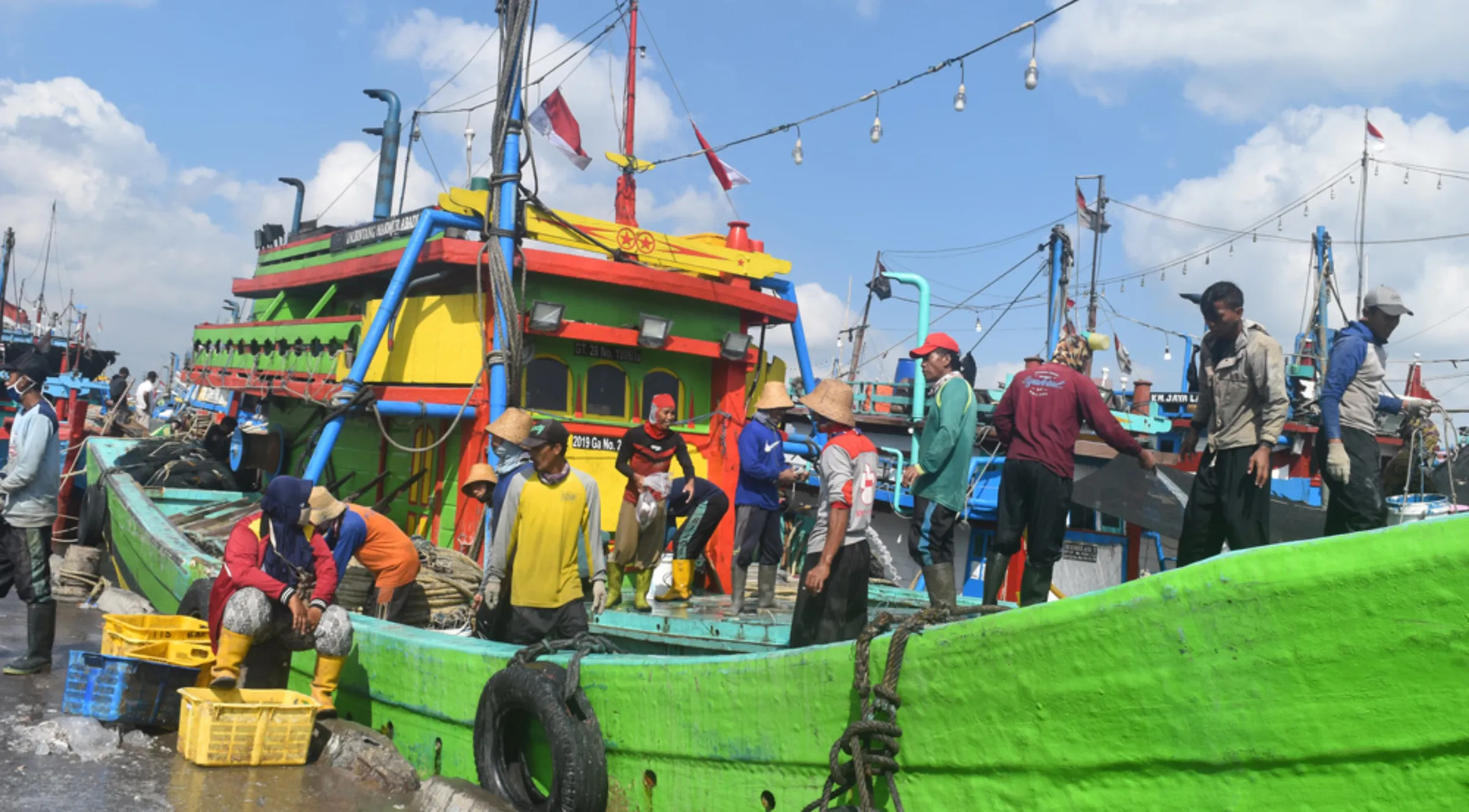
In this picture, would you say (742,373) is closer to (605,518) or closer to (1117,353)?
(605,518)

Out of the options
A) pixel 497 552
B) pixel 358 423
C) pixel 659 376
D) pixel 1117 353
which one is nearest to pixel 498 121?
pixel 659 376

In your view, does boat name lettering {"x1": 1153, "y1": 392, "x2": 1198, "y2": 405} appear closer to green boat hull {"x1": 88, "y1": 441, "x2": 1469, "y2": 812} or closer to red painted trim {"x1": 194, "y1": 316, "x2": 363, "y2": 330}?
red painted trim {"x1": 194, "y1": 316, "x2": 363, "y2": 330}

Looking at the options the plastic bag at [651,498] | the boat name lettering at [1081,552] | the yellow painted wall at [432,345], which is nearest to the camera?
the plastic bag at [651,498]

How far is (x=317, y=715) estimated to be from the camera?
5949 millimetres

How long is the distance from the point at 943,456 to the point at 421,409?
4.92m

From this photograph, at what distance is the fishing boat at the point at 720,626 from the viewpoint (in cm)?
245

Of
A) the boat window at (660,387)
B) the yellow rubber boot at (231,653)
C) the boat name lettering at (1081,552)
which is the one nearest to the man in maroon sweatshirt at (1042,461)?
the yellow rubber boot at (231,653)

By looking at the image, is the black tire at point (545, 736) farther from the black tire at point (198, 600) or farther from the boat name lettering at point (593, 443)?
the boat name lettering at point (593, 443)

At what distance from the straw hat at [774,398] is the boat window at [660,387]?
196cm

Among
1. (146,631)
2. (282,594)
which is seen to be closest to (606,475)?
(282,594)

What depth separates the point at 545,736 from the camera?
4.75 meters

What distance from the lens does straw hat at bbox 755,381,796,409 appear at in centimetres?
771

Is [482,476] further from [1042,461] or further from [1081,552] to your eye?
[1081,552]

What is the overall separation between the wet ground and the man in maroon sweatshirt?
3.20m
